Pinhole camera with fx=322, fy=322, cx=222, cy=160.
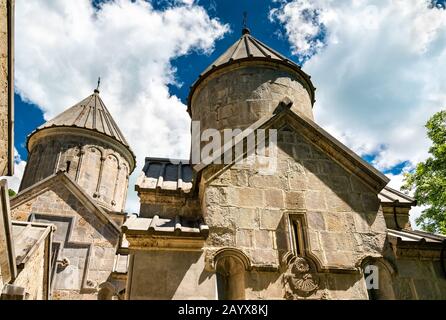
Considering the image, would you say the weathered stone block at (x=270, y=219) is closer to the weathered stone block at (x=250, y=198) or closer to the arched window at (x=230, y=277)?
the weathered stone block at (x=250, y=198)

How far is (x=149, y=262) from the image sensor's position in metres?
3.73

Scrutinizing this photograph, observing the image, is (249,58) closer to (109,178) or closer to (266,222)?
(266,222)

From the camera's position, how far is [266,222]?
165 inches

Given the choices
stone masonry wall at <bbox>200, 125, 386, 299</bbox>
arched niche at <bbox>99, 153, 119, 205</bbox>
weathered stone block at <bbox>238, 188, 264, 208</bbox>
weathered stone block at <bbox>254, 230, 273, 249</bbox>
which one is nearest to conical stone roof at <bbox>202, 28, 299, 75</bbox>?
stone masonry wall at <bbox>200, 125, 386, 299</bbox>

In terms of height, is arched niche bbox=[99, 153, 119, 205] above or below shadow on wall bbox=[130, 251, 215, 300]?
above

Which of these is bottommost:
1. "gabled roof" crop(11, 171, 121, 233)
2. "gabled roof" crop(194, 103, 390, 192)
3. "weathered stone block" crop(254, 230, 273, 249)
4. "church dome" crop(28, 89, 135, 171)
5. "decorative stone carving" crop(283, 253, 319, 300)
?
"decorative stone carving" crop(283, 253, 319, 300)

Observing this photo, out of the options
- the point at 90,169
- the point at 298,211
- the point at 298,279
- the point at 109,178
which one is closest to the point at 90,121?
the point at 90,169

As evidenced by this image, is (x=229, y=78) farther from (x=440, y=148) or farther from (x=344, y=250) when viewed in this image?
(x=440, y=148)

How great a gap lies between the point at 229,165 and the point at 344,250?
187 cm

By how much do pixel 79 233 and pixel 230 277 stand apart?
7092 millimetres

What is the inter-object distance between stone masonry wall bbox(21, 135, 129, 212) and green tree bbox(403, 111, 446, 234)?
12.3 meters

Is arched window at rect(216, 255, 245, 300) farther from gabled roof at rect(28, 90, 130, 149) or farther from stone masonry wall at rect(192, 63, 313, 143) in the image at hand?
gabled roof at rect(28, 90, 130, 149)

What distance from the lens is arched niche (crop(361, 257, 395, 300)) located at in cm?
405

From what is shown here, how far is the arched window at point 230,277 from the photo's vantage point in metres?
3.80
